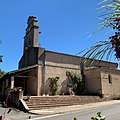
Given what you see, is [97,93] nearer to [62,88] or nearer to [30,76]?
[62,88]

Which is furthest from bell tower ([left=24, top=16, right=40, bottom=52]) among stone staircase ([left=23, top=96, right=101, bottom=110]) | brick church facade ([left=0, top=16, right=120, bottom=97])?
stone staircase ([left=23, top=96, right=101, bottom=110])

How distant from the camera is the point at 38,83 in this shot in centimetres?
2595

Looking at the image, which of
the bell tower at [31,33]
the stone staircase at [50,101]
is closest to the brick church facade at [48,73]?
the bell tower at [31,33]

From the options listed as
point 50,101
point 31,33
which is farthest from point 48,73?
point 31,33

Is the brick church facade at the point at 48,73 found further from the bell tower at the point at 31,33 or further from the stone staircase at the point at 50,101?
the stone staircase at the point at 50,101

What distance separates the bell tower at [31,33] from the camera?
95.1ft

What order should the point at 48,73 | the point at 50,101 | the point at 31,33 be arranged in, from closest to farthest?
the point at 50,101 < the point at 48,73 < the point at 31,33

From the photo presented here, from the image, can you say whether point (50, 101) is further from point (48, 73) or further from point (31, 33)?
point (31, 33)

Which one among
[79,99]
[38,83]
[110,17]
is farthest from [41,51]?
[110,17]

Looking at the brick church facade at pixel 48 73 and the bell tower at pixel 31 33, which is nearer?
the brick church facade at pixel 48 73

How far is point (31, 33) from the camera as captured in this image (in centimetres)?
3014

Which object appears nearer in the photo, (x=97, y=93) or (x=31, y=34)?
(x=97, y=93)

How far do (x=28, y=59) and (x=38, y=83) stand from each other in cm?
550

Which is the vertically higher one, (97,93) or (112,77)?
(112,77)
